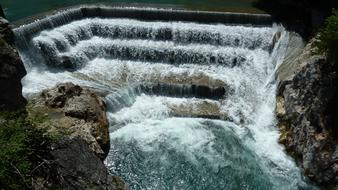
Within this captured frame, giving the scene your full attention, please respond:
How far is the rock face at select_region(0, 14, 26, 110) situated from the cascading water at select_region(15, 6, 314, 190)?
265 centimetres

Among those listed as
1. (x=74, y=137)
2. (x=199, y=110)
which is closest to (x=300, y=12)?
(x=199, y=110)

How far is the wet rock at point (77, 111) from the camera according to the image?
31.8 ft

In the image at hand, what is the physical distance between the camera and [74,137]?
180 inches

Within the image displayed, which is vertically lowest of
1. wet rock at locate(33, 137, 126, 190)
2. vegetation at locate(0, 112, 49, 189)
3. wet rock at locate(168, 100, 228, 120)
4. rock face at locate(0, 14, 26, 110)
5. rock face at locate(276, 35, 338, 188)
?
wet rock at locate(168, 100, 228, 120)

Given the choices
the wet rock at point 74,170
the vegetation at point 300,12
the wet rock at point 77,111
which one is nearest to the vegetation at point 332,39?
the vegetation at point 300,12

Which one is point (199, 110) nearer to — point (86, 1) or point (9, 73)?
point (9, 73)

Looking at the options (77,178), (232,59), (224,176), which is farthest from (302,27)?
(77,178)

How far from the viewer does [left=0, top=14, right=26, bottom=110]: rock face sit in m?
8.19

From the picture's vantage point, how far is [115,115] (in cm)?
1184

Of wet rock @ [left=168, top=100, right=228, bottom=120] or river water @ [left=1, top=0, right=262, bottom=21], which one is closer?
wet rock @ [left=168, top=100, right=228, bottom=120]

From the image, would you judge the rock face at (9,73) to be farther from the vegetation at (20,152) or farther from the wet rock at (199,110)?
the wet rock at (199,110)

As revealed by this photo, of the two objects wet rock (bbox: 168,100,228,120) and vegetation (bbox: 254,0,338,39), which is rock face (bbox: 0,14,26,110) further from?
vegetation (bbox: 254,0,338,39)

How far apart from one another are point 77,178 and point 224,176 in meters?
6.02

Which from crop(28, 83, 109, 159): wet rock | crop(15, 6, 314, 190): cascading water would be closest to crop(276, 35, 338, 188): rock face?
crop(15, 6, 314, 190): cascading water
